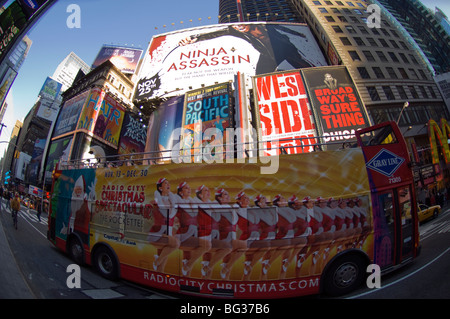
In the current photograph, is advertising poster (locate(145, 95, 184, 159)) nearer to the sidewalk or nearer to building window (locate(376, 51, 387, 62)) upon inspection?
the sidewalk

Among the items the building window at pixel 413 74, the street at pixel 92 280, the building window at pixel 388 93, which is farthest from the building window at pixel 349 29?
the street at pixel 92 280

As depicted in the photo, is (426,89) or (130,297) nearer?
(130,297)

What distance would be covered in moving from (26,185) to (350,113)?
37401 mm

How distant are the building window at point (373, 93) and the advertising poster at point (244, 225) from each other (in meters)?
21.4

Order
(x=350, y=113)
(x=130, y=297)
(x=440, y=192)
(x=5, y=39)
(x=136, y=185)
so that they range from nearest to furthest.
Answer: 1. (x=130, y=297)
2. (x=136, y=185)
3. (x=5, y=39)
4. (x=440, y=192)
5. (x=350, y=113)

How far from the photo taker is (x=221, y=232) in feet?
13.0

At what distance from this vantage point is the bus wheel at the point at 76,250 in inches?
208

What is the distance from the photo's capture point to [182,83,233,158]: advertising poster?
54.6ft

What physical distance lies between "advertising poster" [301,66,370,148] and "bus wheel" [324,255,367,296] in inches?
458
